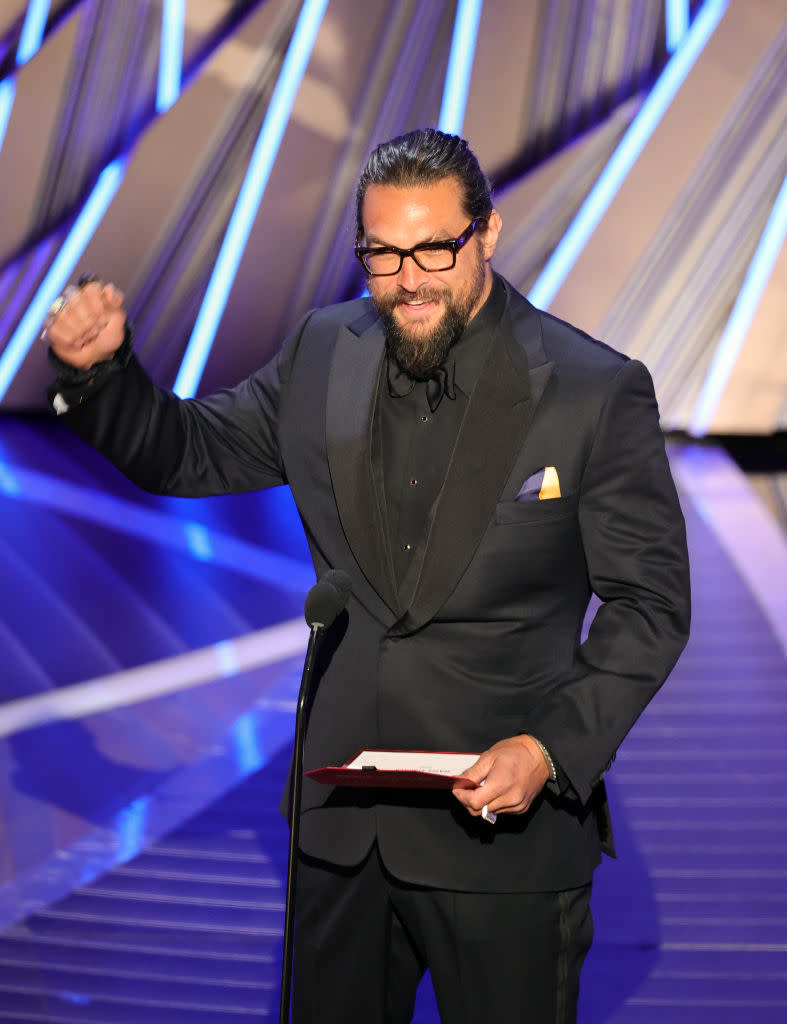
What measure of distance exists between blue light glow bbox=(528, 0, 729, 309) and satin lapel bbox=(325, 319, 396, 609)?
711 cm

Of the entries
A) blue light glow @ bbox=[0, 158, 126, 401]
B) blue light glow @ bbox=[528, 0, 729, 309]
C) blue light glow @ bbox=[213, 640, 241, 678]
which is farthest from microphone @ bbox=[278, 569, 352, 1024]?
blue light glow @ bbox=[0, 158, 126, 401]

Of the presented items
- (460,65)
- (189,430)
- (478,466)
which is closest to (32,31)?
(460,65)

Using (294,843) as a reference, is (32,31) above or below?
above

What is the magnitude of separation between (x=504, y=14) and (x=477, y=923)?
25.5 ft

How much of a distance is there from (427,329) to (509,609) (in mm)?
332

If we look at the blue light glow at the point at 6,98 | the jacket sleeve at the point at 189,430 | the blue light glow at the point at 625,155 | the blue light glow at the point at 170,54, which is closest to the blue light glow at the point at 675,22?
the blue light glow at the point at 625,155

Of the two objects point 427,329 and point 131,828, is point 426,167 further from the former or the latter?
point 131,828

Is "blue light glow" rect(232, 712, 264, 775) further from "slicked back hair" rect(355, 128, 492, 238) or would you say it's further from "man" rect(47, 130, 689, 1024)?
"slicked back hair" rect(355, 128, 492, 238)

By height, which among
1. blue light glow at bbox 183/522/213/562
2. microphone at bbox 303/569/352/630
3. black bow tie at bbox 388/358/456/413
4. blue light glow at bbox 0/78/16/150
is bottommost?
blue light glow at bbox 183/522/213/562

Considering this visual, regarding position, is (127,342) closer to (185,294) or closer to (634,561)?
(634,561)

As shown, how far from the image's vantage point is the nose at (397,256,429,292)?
141 centimetres

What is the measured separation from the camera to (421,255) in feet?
4.61

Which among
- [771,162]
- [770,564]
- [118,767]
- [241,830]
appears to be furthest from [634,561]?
[771,162]

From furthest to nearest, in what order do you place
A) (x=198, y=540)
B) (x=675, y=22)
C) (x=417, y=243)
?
(x=675, y=22) < (x=198, y=540) < (x=417, y=243)
